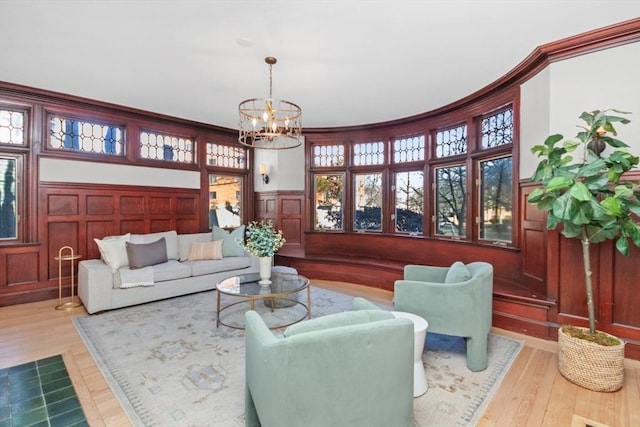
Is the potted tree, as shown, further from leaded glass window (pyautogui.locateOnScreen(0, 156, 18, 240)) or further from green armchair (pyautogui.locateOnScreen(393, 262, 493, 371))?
leaded glass window (pyautogui.locateOnScreen(0, 156, 18, 240))

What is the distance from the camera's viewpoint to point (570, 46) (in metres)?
2.82

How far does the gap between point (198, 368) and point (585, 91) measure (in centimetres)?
414

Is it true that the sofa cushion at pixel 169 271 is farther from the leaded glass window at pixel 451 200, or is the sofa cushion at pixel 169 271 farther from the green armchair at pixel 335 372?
the leaded glass window at pixel 451 200

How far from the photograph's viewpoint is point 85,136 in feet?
15.0

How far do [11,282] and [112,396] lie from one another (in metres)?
3.13

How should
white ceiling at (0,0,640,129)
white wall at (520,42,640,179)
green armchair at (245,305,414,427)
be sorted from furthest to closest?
1. white wall at (520,42,640,179)
2. white ceiling at (0,0,640,129)
3. green armchair at (245,305,414,427)

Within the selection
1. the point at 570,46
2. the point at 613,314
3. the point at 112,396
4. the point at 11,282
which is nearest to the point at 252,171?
Result: the point at 11,282

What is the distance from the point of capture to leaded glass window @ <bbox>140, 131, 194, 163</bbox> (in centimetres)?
512

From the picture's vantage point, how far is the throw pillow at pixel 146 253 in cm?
414

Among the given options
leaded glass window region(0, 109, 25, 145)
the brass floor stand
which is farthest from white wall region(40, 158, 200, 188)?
the brass floor stand

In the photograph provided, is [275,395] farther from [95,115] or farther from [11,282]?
[95,115]

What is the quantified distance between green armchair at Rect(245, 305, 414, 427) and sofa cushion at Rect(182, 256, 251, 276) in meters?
3.26

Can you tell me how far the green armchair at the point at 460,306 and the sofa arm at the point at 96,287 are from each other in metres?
3.46

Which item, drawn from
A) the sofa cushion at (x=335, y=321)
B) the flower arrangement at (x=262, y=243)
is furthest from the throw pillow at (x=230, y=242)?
the sofa cushion at (x=335, y=321)
